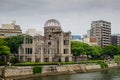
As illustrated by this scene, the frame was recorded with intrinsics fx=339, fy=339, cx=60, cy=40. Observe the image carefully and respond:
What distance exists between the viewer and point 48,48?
122m

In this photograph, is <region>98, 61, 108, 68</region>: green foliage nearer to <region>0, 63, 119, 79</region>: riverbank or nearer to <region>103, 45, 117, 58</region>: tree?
<region>0, 63, 119, 79</region>: riverbank

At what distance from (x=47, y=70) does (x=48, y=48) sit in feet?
97.9

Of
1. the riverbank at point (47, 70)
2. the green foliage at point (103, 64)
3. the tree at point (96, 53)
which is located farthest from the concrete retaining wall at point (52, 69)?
the tree at point (96, 53)

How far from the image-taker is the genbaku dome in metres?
119

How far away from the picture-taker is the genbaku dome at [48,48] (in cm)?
11862

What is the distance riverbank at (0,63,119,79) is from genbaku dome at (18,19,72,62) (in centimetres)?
1209

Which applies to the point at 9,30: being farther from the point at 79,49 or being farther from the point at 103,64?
the point at 103,64

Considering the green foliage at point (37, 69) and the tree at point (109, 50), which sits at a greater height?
the tree at point (109, 50)

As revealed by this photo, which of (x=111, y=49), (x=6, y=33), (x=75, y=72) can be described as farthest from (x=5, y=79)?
(x=6, y=33)

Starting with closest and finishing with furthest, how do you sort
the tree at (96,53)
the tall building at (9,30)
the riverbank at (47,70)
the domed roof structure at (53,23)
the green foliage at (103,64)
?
the riverbank at (47,70) < the green foliage at (103,64) < the domed roof structure at (53,23) < the tree at (96,53) < the tall building at (9,30)

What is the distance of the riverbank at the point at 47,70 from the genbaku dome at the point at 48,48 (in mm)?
12093

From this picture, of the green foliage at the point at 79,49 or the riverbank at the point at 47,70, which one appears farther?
the green foliage at the point at 79,49

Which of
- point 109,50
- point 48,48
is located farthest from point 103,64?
point 109,50

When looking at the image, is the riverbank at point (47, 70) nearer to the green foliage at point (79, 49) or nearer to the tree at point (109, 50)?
the green foliage at point (79, 49)
